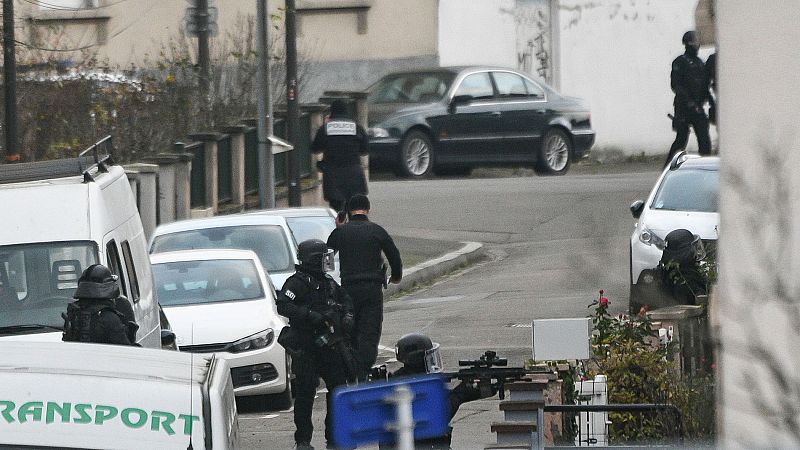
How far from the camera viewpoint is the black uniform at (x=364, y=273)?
12406 millimetres

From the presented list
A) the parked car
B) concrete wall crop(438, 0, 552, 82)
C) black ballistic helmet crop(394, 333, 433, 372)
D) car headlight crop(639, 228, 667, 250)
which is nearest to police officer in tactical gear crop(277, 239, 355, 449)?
black ballistic helmet crop(394, 333, 433, 372)

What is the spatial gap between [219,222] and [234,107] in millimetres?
9667

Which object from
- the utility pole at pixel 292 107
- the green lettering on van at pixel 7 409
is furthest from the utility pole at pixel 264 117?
the green lettering on van at pixel 7 409

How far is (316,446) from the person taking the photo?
38.0 feet

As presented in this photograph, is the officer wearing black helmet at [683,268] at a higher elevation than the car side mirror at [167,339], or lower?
higher

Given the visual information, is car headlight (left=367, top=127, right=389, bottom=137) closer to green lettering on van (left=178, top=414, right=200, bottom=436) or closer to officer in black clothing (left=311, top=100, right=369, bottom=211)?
officer in black clothing (left=311, top=100, right=369, bottom=211)

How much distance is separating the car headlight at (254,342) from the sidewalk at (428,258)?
5690 millimetres

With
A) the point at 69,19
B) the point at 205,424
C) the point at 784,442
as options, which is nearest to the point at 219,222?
the point at 205,424

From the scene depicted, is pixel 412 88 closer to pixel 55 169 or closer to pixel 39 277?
pixel 55 169

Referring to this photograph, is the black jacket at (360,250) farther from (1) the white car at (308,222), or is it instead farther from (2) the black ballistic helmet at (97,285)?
(1) the white car at (308,222)

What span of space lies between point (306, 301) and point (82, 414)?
635 centimetres

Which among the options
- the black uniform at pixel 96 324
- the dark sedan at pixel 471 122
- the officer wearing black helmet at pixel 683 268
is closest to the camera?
the black uniform at pixel 96 324

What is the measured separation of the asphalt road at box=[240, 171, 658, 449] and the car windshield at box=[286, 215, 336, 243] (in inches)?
44.8

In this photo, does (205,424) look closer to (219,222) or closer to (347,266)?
(347,266)
